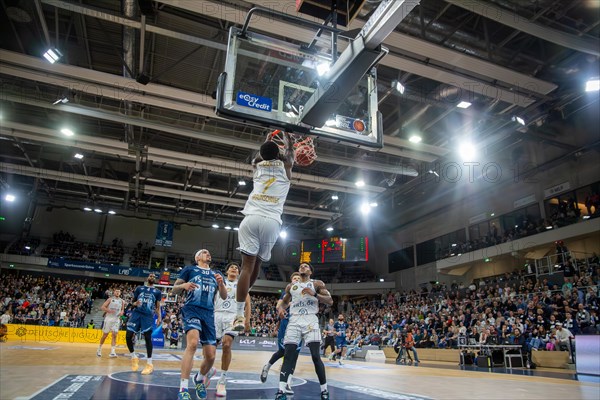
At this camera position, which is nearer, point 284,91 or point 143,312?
point 284,91

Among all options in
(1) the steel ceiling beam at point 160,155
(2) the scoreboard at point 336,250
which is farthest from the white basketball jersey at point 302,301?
(2) the scoreboard at point 336,250

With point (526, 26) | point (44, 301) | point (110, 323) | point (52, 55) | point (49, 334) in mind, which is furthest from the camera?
point (44, 301)

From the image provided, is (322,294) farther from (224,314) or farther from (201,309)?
(224,314)

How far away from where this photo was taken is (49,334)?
20.3m

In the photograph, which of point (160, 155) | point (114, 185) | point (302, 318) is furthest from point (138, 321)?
point (114, 185)

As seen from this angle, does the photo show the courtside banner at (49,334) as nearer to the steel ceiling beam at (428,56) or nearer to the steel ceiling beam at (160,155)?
the steel ceiling beam at (160,155)

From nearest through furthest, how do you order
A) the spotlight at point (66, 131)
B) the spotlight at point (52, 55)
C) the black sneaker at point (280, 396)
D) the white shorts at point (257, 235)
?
the white shorts at point (257, 235)
the black sneaker at point (280, 396)
the spotlight at point (52, 55)
the spotlight at point (66, 131)

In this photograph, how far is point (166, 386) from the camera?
5914mm

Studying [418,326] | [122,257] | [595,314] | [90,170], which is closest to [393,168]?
[418,326]

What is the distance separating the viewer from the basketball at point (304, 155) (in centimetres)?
532

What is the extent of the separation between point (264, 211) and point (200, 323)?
209cm

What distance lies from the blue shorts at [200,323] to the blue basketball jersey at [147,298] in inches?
141

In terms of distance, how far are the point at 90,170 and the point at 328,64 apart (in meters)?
26.7

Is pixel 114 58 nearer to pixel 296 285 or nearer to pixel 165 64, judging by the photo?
pixel 165 64
